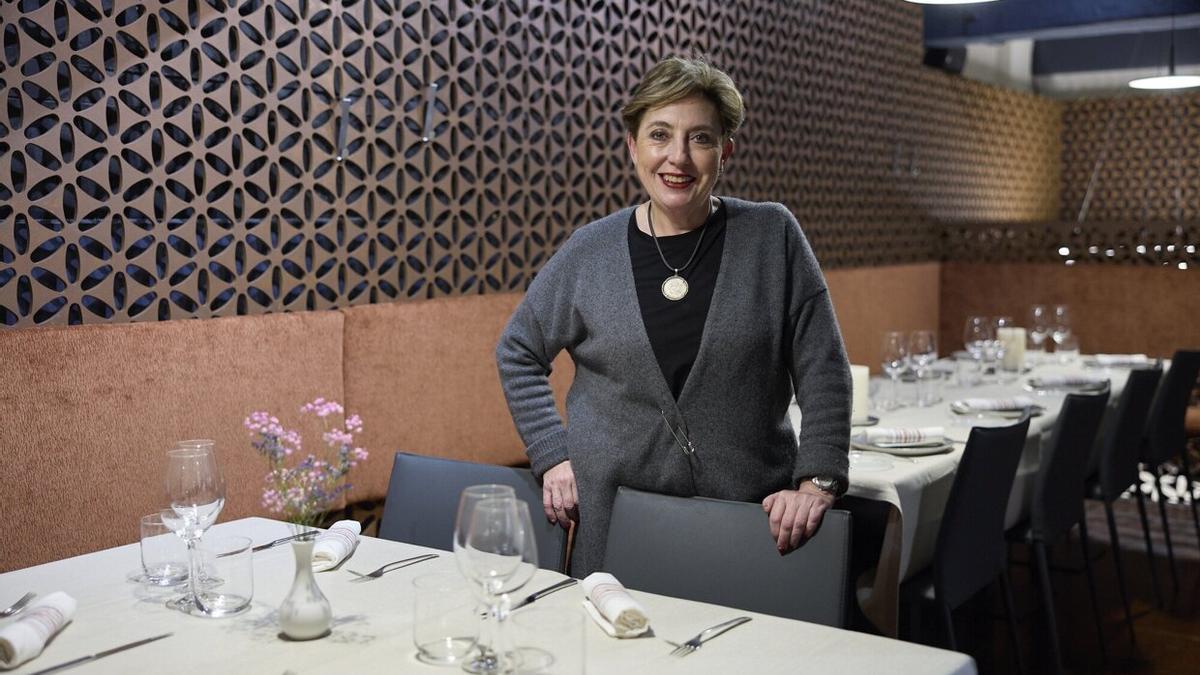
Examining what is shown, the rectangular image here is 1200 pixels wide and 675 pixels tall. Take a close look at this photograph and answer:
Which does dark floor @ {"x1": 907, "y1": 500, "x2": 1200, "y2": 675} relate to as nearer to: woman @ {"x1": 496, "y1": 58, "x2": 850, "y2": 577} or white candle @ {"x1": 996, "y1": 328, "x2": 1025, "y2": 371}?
white candle @ {"x1": 996, "y1": 328, "x2": 1025, "y2": 371}

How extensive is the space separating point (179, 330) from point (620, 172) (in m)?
2.28

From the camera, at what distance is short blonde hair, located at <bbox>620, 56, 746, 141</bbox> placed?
2410 millimetres

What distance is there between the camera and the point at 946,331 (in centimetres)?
793

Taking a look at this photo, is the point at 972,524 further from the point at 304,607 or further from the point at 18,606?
the point at 18,606

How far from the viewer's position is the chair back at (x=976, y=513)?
119 inches

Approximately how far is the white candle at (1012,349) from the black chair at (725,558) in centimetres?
345

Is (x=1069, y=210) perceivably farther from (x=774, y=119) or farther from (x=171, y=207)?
(x=171, y=207)

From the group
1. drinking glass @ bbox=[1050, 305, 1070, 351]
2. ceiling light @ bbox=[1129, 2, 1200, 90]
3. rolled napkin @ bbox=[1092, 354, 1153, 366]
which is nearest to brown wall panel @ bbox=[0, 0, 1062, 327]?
drinking glass @ bbox=[1050, 305, 1070, 351]

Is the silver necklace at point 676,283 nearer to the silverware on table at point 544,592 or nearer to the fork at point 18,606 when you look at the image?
the silverware on table at point 544,592

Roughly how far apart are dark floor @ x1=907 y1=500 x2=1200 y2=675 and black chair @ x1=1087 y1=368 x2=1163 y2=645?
10 centimetres

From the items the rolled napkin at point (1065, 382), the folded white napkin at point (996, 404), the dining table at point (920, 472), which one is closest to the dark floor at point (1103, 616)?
the dining table at point (920, 472)

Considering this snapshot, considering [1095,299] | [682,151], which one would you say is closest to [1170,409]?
[1095,299]

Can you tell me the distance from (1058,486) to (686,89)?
2.11 m

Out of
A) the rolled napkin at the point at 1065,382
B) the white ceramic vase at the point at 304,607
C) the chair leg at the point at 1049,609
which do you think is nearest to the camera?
the white ceramic vase at the point at 304,607
